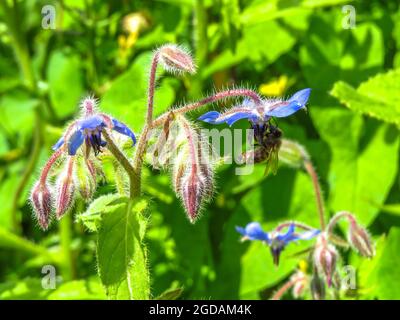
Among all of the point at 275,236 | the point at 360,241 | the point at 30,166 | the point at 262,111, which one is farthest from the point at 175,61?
the point at 30,166

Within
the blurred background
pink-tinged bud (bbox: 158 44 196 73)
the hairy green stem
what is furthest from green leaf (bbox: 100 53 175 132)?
pink-tinged bud (bbox: 158 44 196 73)

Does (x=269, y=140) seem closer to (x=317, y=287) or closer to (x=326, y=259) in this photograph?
(x=326, y=259)

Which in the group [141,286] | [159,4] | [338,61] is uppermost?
[159,4]

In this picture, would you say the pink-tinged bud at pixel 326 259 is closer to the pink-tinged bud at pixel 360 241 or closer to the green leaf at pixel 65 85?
the pink-tinged bud at pixel 360 241

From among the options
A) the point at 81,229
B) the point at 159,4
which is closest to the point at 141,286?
the point at 81,229

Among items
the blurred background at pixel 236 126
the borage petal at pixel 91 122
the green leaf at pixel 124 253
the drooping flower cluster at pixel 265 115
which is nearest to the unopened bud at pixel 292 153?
the blurred background at pixel 236 126
